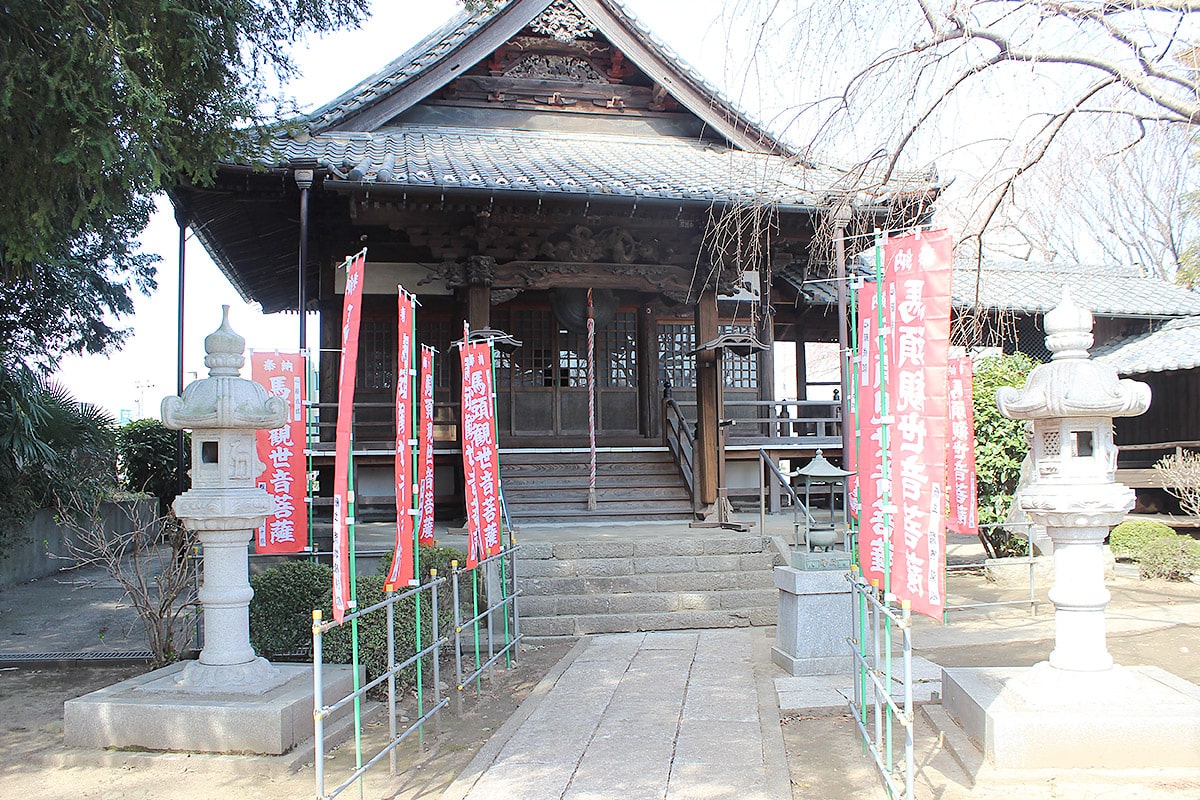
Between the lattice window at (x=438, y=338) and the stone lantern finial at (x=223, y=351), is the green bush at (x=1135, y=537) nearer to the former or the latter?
the lattice window at (x=438, y=338)

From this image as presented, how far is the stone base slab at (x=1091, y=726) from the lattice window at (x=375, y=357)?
10.3m

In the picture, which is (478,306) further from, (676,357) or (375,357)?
(676,357)

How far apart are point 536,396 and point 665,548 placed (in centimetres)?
470

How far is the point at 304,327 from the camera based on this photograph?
404 inches

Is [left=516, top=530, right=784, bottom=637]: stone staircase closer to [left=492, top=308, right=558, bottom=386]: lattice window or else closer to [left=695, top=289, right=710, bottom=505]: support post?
[left=695, top=289, right=710, bottom=505]: support post

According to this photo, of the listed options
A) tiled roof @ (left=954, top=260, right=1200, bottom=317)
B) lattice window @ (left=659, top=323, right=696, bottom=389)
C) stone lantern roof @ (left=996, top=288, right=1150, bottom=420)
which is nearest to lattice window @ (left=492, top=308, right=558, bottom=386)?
lattice window @ (left=659, top=323, right=696, bottom=389)

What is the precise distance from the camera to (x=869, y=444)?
215 inches

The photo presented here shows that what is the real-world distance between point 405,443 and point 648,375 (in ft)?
28.8

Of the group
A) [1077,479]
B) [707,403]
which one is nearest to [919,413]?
[1077,479]

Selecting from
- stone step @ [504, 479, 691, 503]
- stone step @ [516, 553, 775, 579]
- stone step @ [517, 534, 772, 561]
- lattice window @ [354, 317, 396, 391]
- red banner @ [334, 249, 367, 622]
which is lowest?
stone step @ [516, 553, 775, 579]

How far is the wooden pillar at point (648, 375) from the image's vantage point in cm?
1408

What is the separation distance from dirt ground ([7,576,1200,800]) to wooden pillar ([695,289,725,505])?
183 inches

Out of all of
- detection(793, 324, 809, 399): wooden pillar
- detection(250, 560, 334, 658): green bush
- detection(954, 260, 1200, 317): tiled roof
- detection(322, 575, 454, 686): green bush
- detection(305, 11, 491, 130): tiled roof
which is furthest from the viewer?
detection(954, 260, 1200, 317): tiled roof

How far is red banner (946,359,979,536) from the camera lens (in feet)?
31.7
